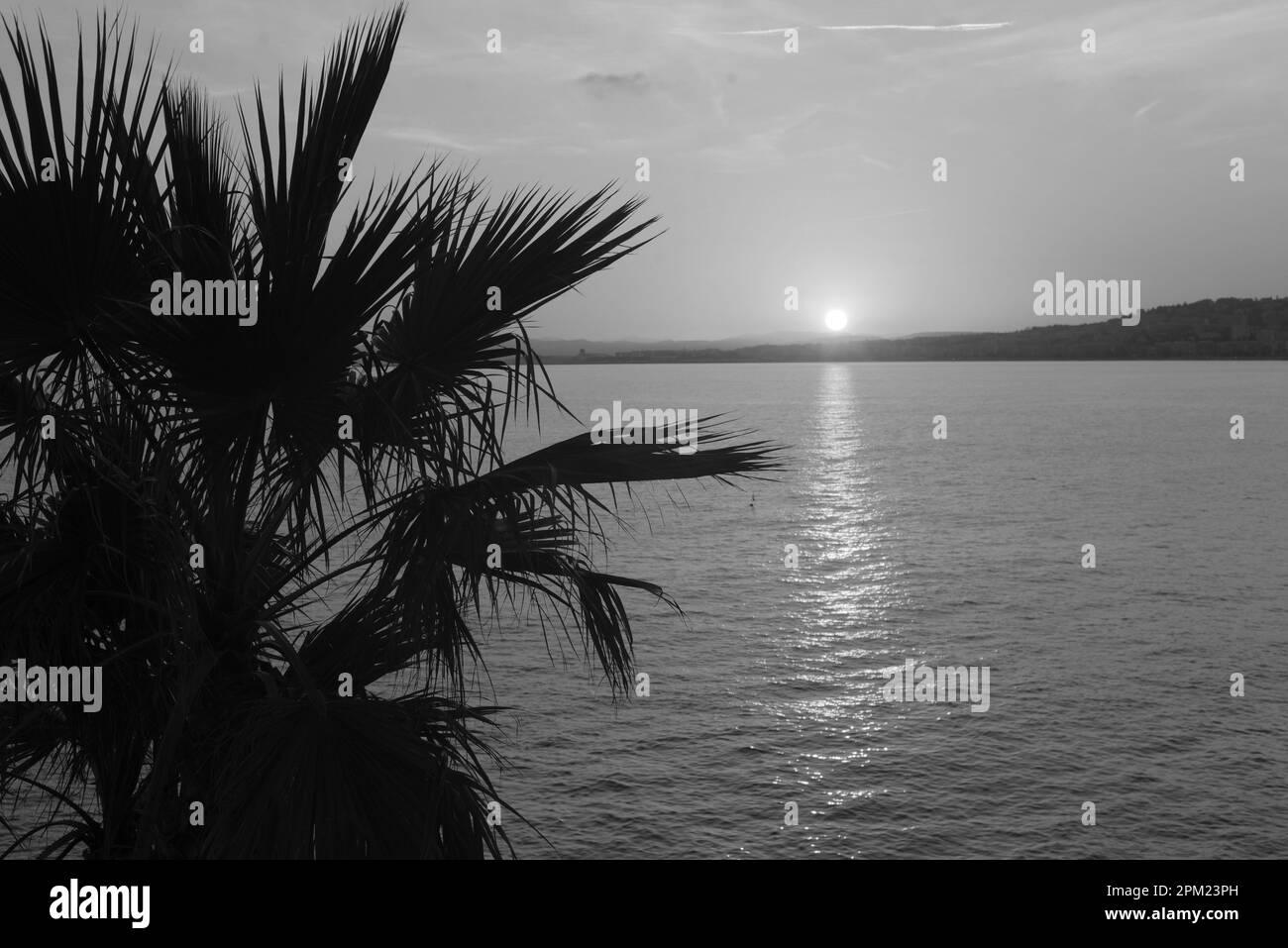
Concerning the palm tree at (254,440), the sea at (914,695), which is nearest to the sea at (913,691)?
the sea at (914,695)

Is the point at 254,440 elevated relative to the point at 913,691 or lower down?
elevated

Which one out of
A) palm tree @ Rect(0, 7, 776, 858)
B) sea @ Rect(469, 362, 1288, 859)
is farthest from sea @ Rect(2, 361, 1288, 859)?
palm tree @ Rect(0, 7, 776, 858)

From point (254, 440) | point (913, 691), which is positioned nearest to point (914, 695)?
point (913, 691)

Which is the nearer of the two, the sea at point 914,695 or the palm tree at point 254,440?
the palm tree at point 254,440

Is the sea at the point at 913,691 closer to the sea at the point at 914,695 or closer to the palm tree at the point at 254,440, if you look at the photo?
the sea at the point at 914,695

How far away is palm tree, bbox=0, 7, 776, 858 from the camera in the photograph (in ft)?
17.4

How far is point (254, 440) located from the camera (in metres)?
5.48

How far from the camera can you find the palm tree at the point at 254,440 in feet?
17.4

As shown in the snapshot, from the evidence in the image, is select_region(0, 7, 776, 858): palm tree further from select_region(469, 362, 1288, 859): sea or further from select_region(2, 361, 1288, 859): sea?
select_region(469, 362, 1288, 859): sea

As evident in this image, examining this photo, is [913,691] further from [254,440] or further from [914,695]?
[254,440]

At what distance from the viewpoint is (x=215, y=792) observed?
5.72 metres
